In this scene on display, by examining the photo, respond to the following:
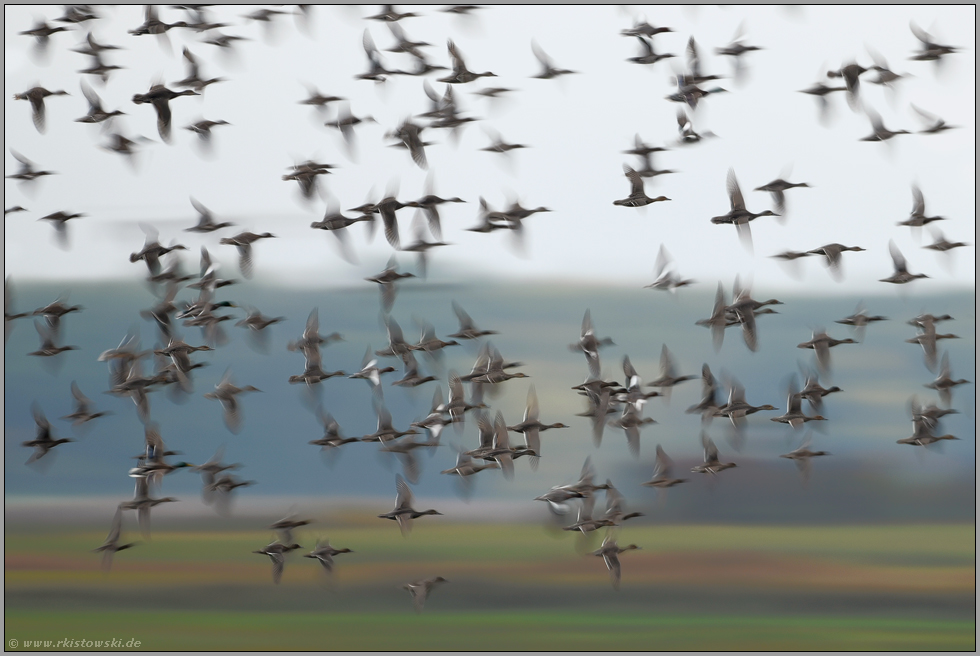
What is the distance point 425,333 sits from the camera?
23.6 feet

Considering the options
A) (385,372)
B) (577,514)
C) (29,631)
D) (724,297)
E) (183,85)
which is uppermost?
(183,85)

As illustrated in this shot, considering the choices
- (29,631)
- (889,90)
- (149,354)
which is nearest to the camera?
(149,354)

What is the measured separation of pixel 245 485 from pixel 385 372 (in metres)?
1.59

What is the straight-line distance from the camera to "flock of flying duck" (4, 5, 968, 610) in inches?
268

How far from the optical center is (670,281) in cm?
693

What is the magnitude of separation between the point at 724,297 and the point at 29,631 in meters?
7.05

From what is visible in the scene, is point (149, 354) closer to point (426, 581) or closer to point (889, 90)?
point (426, 581)

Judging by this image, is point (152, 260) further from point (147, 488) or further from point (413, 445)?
point (413, 445)

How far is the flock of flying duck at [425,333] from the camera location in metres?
6.80

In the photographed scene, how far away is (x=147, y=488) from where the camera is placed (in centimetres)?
721

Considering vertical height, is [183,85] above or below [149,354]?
above

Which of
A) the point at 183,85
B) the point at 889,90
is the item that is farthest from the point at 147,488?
the point at 889,90

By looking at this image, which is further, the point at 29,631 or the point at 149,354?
the point at 29,631

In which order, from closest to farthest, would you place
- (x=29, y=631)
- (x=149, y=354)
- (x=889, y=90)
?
(x=149, y=354) < (x=889, y=90) < (x=29, y=631)
